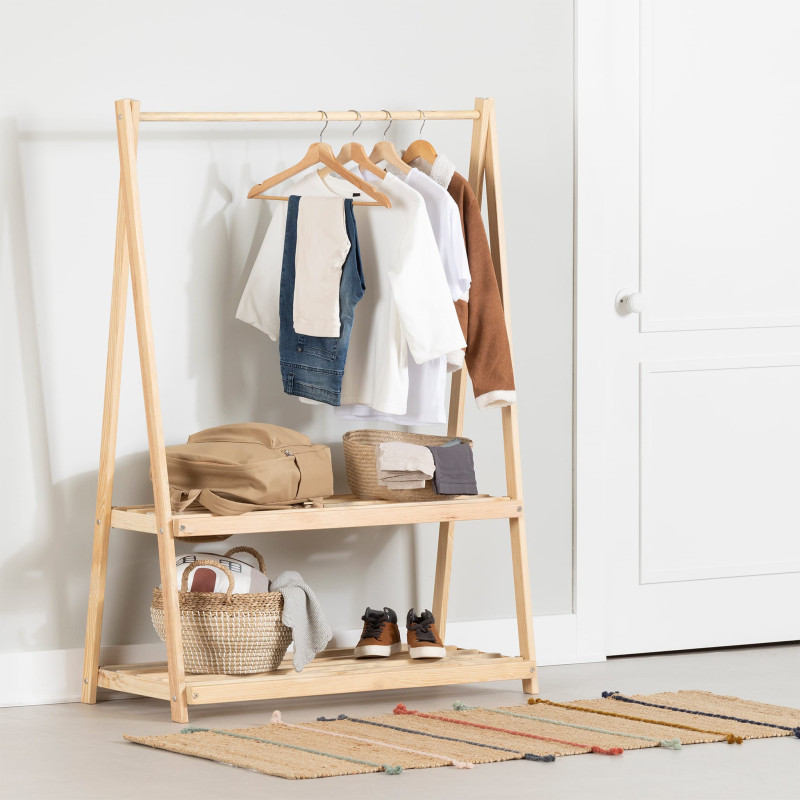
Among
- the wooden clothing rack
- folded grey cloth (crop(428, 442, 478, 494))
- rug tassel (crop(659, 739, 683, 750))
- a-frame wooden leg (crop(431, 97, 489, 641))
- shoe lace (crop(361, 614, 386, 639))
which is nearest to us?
rug tassel (crop(659, 739, 683, 750))

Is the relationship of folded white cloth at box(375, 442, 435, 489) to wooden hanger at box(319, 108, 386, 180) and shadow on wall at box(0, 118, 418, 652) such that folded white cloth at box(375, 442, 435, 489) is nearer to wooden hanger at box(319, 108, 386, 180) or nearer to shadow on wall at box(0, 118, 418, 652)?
shadow on wall at box(0, 118, 418, 652)

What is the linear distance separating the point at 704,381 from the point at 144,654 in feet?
5.40

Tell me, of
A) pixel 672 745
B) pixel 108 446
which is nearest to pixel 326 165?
pixel 108 446

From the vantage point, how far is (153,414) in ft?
9.15

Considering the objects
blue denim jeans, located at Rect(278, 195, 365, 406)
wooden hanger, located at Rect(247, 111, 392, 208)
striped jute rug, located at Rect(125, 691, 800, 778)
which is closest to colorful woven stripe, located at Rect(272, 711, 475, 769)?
striped jute rug, located at Rect(125, 691, 800, 778)

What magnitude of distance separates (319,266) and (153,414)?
19.5 inches

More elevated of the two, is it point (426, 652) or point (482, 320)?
point (482, 320)

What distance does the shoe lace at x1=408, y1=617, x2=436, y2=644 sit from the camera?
119 inches

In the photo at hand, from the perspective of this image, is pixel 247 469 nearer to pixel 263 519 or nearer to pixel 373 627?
pixel 263 519

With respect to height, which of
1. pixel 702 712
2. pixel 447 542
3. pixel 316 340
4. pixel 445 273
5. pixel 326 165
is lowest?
pixel 702 712

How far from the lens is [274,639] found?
9.32ft

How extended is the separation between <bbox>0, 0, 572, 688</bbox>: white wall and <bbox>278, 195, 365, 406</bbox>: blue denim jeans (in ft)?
0.65

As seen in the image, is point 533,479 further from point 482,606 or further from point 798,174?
point 798,174

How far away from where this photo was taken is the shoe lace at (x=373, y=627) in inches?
121
